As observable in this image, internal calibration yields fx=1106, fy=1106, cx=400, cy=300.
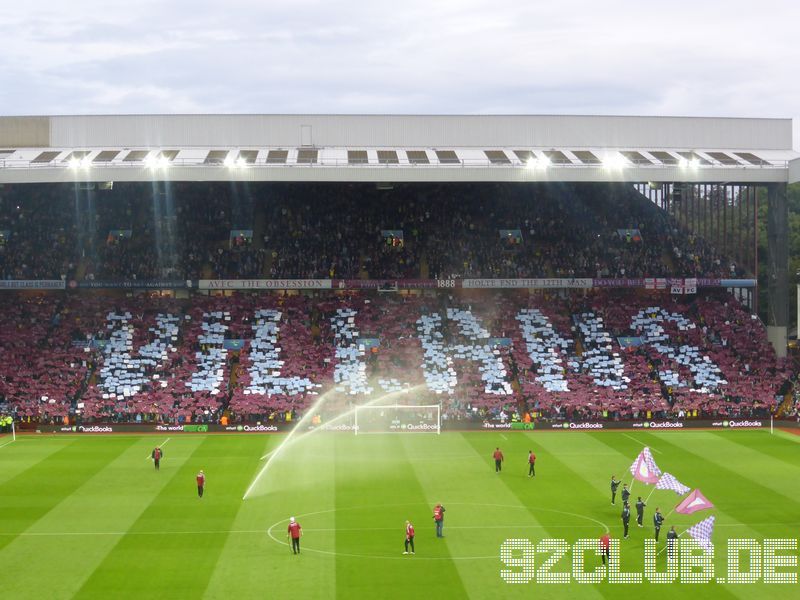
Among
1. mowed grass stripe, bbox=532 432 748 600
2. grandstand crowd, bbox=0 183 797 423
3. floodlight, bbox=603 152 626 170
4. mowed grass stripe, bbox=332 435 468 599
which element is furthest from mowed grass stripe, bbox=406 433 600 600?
floodlight, bbox=603 152 626 170

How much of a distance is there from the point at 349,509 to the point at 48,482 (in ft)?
44.4

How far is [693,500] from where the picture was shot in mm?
33906

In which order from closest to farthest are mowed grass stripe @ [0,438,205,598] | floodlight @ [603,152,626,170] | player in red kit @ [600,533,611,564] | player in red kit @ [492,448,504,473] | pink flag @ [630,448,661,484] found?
mowed grass stripe @ [0,438,205,598] → player in red kit @ [600,533,611,564] → pink flag @ [630,448,661,484] → player in red kit @ [492,448,504,473] → floodlight @ [603,152,626,170]

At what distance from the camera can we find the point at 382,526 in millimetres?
36594

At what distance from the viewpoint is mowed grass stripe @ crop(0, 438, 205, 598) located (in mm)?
30656

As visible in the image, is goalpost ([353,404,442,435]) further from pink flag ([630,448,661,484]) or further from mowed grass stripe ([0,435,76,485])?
pink flag ([630,448,661,484])

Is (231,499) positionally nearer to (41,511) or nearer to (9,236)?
(41,511)

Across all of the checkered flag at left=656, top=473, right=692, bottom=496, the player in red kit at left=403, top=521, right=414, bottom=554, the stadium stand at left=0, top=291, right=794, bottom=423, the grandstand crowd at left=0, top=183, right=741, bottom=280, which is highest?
the grandstand crowd at left=0, top=183, right=741, bottom=280

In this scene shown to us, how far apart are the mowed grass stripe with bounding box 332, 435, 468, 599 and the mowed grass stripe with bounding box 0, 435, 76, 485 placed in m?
13.6

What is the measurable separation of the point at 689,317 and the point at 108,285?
37.8 metres

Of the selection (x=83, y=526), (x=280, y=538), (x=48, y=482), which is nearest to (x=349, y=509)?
(x=280, y=538)

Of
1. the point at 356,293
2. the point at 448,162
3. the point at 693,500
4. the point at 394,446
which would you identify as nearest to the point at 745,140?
the point at 448,162

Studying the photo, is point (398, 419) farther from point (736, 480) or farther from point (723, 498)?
point (723, 498)

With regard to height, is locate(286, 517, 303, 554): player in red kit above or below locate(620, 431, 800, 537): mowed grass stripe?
above
